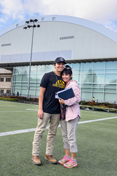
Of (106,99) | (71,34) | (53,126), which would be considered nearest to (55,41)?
(71,34)

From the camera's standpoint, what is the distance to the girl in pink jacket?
9.91ft

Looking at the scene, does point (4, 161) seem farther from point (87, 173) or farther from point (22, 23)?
point (22, 23)

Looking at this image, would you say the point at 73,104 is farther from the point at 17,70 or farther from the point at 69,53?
the point at 17,70

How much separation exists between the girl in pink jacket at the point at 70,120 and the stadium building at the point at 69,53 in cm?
2653

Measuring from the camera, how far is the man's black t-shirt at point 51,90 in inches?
128

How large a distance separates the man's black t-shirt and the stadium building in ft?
86.8

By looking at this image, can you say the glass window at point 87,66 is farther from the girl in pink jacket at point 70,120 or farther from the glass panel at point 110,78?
Result: the girl in pink jacket at point 70,120

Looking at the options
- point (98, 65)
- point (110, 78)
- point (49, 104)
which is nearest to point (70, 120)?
point (49, 104)

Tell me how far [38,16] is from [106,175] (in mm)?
45215

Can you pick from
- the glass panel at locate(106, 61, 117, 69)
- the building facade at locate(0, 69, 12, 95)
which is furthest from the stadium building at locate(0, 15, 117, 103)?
the building facade at locate(0, 69, 12, 95)

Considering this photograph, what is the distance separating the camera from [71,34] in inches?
1464

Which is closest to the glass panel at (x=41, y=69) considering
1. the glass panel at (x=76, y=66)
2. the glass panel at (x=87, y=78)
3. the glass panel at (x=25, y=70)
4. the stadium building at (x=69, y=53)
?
the stadium building at (x=69, y=53)

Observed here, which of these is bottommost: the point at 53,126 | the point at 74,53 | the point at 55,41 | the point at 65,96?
the point at 53,126

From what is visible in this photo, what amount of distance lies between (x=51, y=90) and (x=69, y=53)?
112 feet
